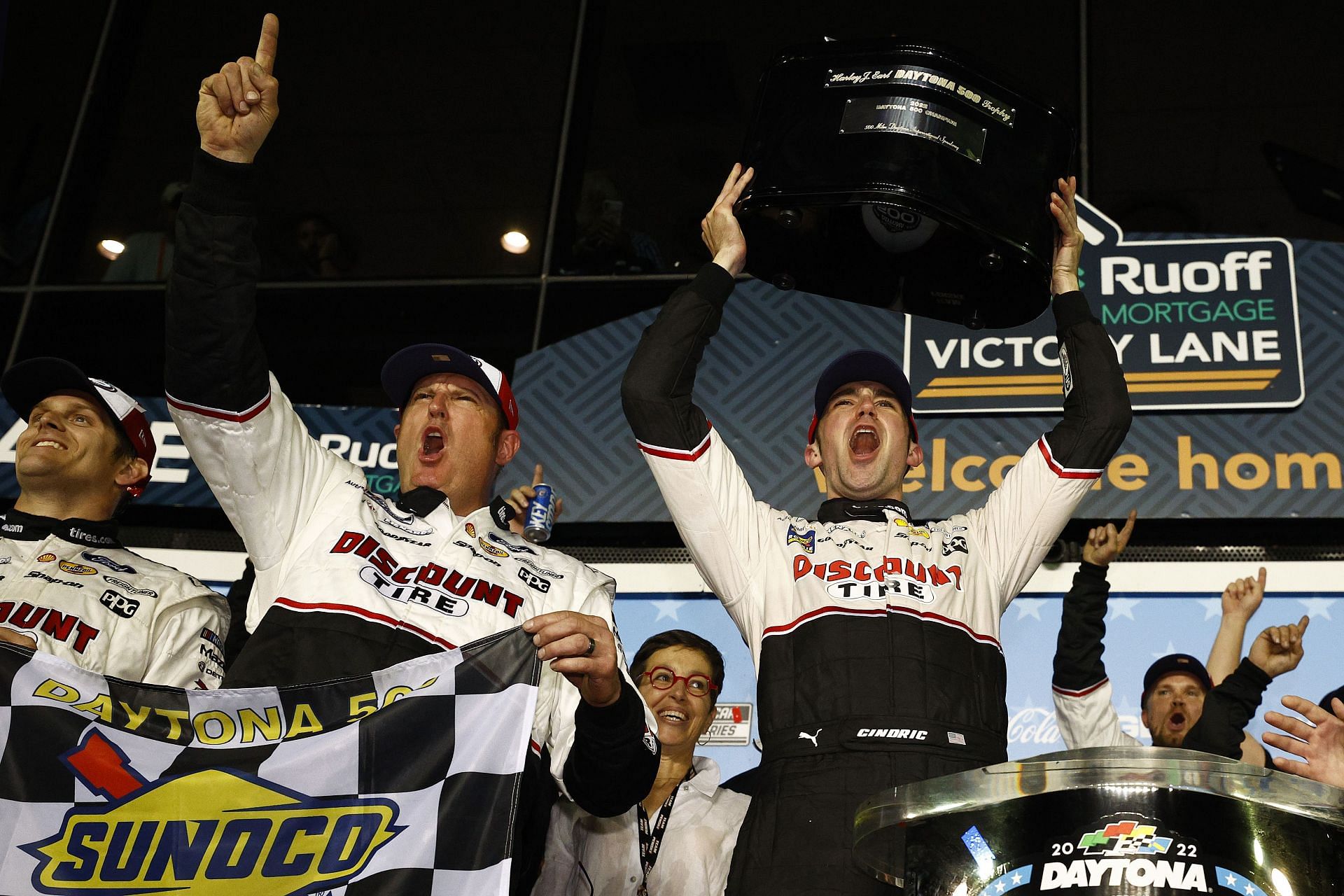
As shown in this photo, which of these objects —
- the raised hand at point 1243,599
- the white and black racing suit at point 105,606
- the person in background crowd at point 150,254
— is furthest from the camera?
the person in background crowd at point 150,254

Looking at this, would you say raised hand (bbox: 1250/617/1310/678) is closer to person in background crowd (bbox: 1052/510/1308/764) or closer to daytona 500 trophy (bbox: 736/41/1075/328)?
person in background crowd (bbox: 1052/510/1308/764)

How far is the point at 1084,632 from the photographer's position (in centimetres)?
359

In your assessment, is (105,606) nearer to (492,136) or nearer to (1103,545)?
(1103,545)

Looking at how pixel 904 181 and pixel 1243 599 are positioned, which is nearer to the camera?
pixel 904 181

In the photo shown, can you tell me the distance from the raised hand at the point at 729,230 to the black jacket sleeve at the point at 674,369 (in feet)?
0.14

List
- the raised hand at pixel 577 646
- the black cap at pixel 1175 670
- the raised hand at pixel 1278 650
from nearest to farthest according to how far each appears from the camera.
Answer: the raised hand at pixel 577 646
the raised hand at pixel 1278 650
the black cap at pixel 1175 670

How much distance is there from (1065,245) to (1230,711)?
122cm

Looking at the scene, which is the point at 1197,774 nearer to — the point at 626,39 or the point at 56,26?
the point at 626,39

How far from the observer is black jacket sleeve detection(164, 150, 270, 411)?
2.60 metres

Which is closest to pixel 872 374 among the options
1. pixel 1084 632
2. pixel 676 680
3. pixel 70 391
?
pixel 1084 632

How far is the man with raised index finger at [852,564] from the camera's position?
2.61 m

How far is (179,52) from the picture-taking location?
6.89 m

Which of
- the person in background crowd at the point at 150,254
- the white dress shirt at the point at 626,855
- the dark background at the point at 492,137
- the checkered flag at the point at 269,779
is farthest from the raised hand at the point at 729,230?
the person in background crowd at the point at 150,254

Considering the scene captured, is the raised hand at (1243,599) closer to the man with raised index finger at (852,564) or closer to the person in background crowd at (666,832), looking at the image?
the man with raised index finger at (852,564)
